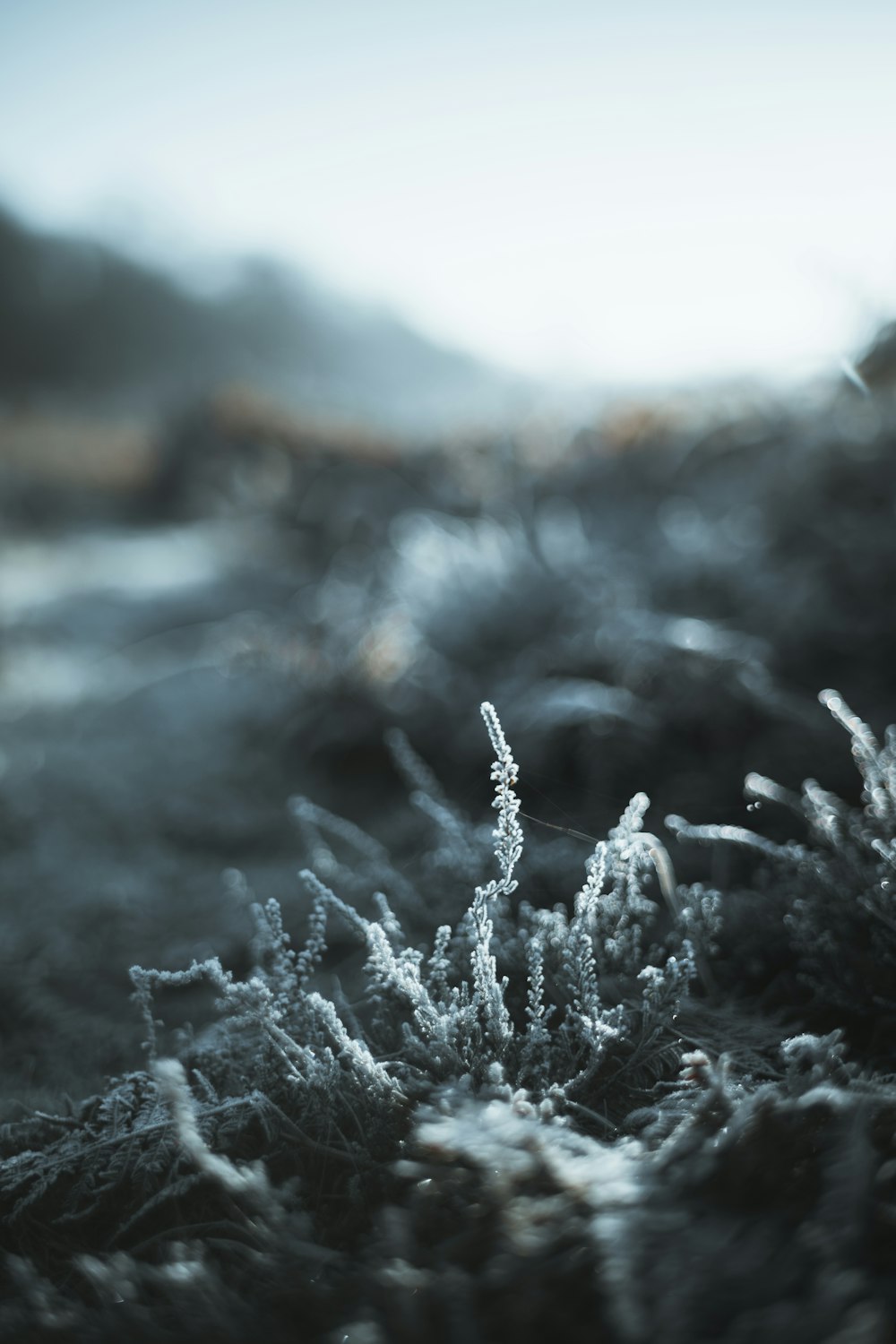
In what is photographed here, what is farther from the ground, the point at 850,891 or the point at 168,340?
the point at 168,340

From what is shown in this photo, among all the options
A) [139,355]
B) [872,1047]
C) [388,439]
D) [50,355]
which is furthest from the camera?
[139,355]

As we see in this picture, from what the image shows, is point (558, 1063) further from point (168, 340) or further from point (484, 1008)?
point (168, 340)

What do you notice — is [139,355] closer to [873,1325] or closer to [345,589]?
[345,589]

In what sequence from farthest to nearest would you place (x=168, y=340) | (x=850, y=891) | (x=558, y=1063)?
(x=168, y=340)
(x=850, y=891)
(x=558, y=1063)

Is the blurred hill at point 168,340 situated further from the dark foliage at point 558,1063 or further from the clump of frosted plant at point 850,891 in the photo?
the clump of frosted plant at point 850,891

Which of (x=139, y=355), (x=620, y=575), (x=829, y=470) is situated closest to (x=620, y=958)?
(x=620, y=575)

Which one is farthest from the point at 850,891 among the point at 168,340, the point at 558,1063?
the point at 168,340

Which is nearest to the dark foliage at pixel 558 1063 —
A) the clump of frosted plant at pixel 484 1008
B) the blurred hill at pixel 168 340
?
the clump of frosted plant at pixel 484 1008

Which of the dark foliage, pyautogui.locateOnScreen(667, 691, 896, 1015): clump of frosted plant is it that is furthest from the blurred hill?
pyautogui.locateOnScreen(667, 691, 896, 1015): clump of frosted plant
